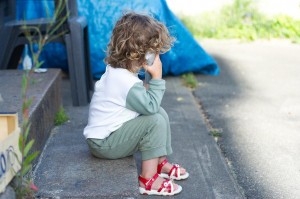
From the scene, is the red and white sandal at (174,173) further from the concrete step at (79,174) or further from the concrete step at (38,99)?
the concrete step at (38,99)

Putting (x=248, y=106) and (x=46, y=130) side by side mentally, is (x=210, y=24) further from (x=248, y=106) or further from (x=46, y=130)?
(x=46, y=130)

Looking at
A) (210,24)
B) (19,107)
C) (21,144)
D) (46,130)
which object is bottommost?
(210,24)

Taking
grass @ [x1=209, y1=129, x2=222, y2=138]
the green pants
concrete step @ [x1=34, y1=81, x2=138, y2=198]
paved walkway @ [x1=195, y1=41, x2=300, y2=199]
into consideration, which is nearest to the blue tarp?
paved walkway @ [x1=195, y1=41, x2=300, y2=199]

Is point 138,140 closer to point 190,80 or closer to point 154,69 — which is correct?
point 154,69

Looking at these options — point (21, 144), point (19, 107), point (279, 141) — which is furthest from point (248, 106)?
point (21, 144)

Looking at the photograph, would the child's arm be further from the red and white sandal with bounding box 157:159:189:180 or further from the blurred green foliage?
the blurred green foliage

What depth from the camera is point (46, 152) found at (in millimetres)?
3395

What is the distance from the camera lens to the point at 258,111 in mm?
4762

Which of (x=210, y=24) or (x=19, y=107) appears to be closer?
(x=19, y=107)

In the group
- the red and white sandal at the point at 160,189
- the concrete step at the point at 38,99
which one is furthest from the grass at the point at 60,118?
the red and white sandal at the point at 160,189

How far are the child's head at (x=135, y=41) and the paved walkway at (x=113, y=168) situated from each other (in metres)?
0.51

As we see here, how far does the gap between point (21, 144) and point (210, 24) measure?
6.21 metres

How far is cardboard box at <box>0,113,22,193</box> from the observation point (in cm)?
240

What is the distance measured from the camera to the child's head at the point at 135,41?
3.11 meters
